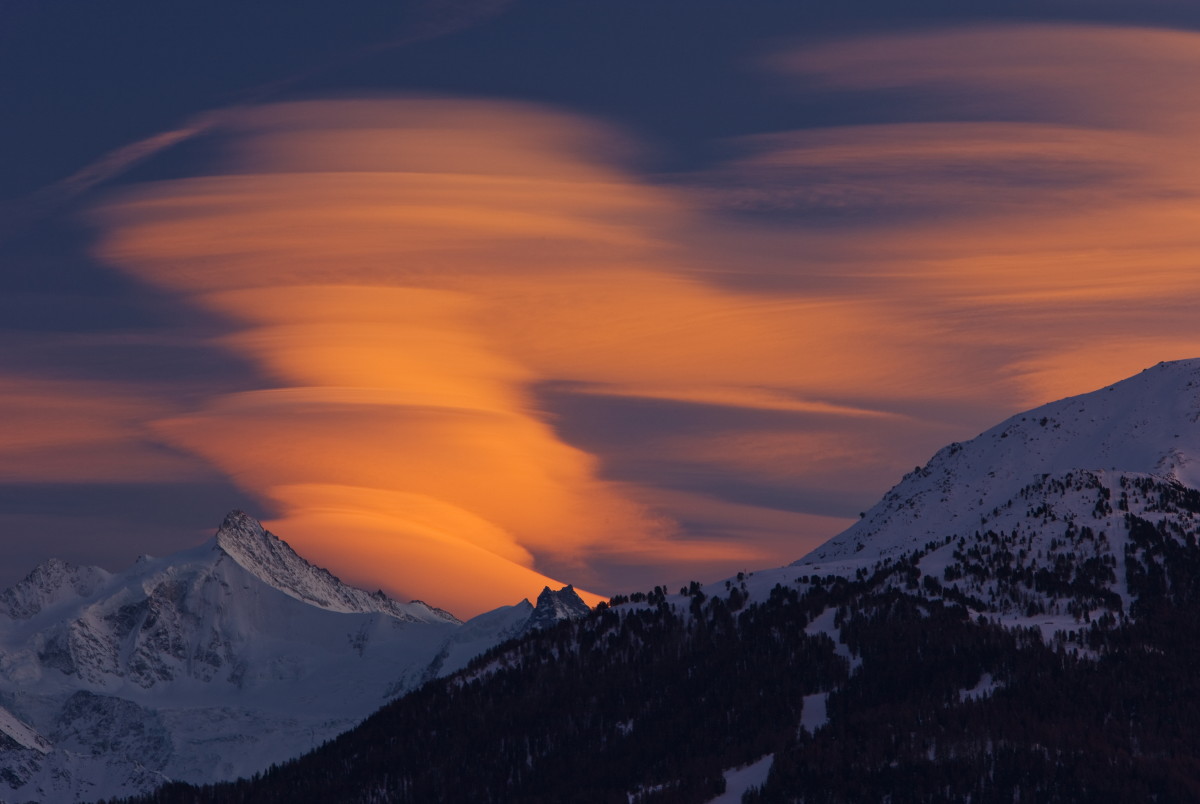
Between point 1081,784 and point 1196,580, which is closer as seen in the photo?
point 1081,784

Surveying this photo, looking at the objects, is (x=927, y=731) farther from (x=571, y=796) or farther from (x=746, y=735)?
(x=571, y=796)

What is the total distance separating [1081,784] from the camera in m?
155

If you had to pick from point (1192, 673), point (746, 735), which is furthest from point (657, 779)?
point (1192, 673)

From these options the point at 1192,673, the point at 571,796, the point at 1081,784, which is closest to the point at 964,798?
the point at 1081,784

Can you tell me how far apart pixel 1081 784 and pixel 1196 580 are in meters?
51.9

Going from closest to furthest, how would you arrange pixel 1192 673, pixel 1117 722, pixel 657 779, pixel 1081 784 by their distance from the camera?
1. pixel 1081 784
2. pixel 1117 722
3. pixel 1192 673
4. pixel 657 779

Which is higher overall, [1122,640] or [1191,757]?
[1122,640]

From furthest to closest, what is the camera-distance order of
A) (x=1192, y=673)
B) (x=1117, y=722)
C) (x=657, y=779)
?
(x=657, y=779) < (x=1192, y=673) < (x=1117, y=722)

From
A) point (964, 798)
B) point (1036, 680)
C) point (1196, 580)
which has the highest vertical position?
point (1196, 580)

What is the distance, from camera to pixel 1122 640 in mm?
183625

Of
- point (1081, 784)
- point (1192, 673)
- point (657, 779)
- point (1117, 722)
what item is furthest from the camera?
point (657, 779)

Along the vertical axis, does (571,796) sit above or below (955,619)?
below

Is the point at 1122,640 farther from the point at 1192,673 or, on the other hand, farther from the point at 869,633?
the point at 869,633

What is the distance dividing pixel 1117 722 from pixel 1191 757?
940cm
